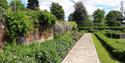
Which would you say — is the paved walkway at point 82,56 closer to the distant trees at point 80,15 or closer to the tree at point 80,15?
the distant trees at point 80,15

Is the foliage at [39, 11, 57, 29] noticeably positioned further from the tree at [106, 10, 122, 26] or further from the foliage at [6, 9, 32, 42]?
the tree at [106, 10, 122, 26]

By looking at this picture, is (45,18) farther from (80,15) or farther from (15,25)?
(80,15)

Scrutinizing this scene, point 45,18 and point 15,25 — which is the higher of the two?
point 45,18

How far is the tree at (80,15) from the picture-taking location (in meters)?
88.9

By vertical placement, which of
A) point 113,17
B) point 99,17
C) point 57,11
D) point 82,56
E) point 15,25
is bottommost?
point 82,56

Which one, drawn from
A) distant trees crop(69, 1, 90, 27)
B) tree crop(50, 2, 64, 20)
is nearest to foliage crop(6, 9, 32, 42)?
tree crop(50, 2, 64, 20)

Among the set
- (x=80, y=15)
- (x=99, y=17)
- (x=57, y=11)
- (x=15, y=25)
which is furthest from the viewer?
(x=99, y=17)

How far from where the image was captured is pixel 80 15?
89312 mm

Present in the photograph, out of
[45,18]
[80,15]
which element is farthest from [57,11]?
[45,18]

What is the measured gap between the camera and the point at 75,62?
15.4 meters

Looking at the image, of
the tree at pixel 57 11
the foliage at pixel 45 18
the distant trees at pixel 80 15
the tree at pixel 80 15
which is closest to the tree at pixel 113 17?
the distant trees at pixel 80 15

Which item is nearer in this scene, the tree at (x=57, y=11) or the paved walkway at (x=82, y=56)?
the paved walkway at (x=82, y=56)

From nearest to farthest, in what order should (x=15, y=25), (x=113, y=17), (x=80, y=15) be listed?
(x=15, y=25) < (x=80, y=15) < (x=113, y=17)

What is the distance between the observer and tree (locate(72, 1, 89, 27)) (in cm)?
Answer: 8894
